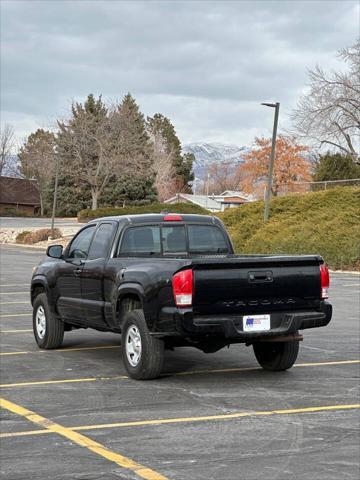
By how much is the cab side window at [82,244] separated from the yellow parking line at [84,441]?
10.0 ft

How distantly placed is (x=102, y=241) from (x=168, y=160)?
10280 cm

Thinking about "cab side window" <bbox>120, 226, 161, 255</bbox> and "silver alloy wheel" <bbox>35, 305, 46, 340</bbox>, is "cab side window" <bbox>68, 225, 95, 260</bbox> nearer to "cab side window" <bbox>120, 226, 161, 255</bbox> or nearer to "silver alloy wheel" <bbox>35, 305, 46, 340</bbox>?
"cab side window" <bbox>120, 226, 161, 255</bbox>

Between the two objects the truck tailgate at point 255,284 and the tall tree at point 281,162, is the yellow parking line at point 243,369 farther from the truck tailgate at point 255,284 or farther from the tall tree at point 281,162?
the tall tree at point 281,162

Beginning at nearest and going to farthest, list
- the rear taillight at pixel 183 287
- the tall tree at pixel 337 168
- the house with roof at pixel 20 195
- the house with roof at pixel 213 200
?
the rear taillight at pixel 183 287, the tall tree at pixel 337 168, the house with roof at pixel 20 195, the house with roof at pixel 213 200

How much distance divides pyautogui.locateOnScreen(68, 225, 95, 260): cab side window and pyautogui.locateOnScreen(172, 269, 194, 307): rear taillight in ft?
7.99

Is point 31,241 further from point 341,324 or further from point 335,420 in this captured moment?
point 335,420

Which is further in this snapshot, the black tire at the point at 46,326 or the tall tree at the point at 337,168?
the tall tree at the point at 337,168

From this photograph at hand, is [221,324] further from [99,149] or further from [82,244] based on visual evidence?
[99,149]

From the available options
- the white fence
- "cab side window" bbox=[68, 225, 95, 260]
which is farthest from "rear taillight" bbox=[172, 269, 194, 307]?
the white fence

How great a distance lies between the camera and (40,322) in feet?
38.7

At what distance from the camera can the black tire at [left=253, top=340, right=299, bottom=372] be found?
9.85 metres

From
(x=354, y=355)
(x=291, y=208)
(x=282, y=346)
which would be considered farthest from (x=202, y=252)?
(x=291, y=208)

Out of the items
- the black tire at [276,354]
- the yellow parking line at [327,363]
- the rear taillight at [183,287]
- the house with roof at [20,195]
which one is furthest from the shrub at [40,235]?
the house with roof at [20,195]

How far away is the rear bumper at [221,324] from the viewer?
8617mm
